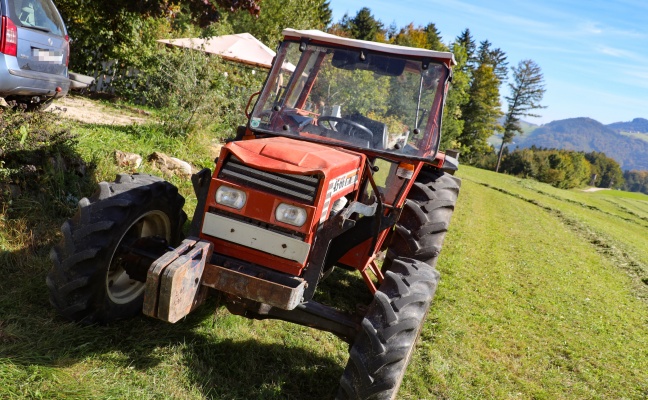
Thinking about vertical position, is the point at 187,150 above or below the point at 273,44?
below

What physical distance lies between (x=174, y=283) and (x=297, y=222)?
844 mm

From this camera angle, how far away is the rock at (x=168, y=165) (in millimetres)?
7402

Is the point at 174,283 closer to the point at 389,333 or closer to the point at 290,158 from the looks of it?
the point at 290,158

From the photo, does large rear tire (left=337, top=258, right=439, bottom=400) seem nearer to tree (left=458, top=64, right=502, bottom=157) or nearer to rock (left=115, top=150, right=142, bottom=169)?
rock (left=115, top=150, right=142, bottom=169)

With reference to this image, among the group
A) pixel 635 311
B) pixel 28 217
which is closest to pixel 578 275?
pixel 635 311

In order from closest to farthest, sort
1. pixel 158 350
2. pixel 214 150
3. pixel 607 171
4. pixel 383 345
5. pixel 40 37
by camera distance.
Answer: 1. pixel 383 345
2. pixel 158 350
3. pixel 40 37
4. pixel 214 150
5. pixel 607 171

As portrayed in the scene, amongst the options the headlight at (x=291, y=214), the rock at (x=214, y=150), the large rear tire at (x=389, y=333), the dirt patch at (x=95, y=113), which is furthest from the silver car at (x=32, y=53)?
the large rear tire at (x=389, y=333)

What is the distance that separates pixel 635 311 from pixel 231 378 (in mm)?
6369

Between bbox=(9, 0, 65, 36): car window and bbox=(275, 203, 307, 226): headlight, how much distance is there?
170 inches

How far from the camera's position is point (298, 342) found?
4.53 meters

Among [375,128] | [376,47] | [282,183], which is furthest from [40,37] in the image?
[282,183]

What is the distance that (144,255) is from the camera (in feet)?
12.6

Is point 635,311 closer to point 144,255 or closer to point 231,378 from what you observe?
point 231,378

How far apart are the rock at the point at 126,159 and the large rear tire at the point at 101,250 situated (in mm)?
2716
